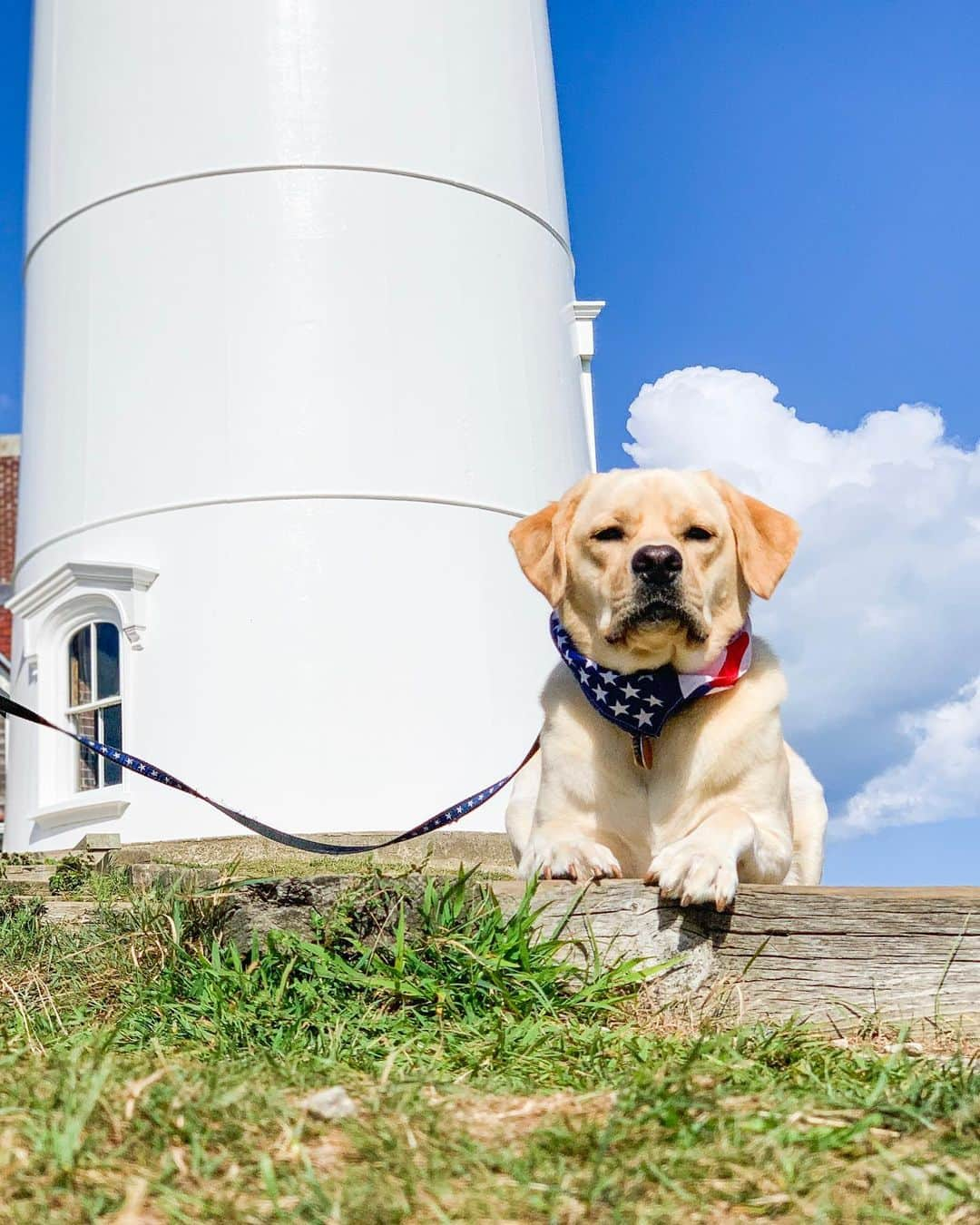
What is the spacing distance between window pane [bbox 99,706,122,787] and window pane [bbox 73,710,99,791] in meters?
0.14

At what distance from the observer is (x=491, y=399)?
11.0m

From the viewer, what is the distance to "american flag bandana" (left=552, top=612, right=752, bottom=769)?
3267 mm

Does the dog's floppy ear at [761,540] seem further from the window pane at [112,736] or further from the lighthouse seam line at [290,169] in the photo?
the window pane at [112,736]

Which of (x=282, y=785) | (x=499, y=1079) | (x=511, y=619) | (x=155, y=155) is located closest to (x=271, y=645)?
(x=282, y=785)

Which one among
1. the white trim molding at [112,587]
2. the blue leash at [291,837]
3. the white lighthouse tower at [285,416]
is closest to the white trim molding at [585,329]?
the white lighthouse tower at [285,416]

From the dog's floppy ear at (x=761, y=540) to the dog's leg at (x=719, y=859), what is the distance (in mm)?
579

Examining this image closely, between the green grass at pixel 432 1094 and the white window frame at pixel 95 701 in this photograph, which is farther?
the white window frame at pixel 95 701

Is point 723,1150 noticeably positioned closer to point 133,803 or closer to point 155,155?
point 133,803

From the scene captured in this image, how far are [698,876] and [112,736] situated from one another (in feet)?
29.3

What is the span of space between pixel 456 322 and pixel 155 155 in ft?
8.94

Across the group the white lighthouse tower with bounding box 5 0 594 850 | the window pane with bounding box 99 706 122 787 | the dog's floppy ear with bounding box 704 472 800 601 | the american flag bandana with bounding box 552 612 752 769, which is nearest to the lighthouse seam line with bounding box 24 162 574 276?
the white lighthouse tower with bounding box 5 0 594 850

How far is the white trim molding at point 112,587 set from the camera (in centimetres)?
1052

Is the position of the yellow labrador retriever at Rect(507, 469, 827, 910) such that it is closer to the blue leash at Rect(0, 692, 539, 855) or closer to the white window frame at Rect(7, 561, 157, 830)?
the blue leash at Rect(0, 692, 539, 855)

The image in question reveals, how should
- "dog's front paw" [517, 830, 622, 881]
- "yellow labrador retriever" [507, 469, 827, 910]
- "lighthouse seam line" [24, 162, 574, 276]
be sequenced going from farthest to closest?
"lighthouse seam line" [24, 162, 574, 276] → "yellow labrador retriever" [507, 469, 827, 910] → "dog's front paw" [517, 830, 622, 881]
